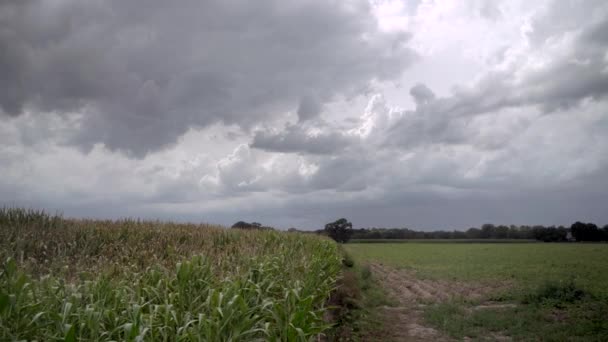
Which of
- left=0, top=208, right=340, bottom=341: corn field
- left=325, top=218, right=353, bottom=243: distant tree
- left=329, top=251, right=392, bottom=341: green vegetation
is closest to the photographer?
left=0, top=208, right=340, bottom=341: corn field

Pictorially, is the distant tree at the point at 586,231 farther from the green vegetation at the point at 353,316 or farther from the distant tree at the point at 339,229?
the green vegetation at the point at 353,316

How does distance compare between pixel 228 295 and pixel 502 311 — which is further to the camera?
pixel 502 311

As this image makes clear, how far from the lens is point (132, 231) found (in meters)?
13.6

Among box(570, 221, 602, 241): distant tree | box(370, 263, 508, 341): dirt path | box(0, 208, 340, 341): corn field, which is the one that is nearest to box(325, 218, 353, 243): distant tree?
box(570, 221, 602, 241): distant tree

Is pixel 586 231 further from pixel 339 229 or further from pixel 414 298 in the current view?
pixel 414 298

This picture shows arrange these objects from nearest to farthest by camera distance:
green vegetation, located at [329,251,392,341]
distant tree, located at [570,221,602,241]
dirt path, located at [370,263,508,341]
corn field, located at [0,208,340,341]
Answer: corn field, located at [0,208,340,341] < green vegetation, located at [329,251,392,341] < dirt path, located at [370,263,508,341] < distant tree, located at [570,221,602,241]

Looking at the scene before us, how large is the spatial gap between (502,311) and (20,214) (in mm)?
13800

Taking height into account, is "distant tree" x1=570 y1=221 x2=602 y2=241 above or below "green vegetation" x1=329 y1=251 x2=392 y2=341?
above

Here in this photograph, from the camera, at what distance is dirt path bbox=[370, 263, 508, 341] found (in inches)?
397

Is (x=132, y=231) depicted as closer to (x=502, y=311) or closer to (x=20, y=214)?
(x=20, y=214)

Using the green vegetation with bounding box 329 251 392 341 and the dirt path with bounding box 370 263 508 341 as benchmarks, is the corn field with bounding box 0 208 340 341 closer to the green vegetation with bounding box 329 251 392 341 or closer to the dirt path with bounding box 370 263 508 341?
the green vegetation with bounding box 329 251 392 341

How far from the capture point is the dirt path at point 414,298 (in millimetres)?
10076

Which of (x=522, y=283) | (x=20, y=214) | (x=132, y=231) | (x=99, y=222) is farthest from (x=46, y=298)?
(x=522, y=283)

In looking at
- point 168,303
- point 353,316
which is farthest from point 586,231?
point 168,303
